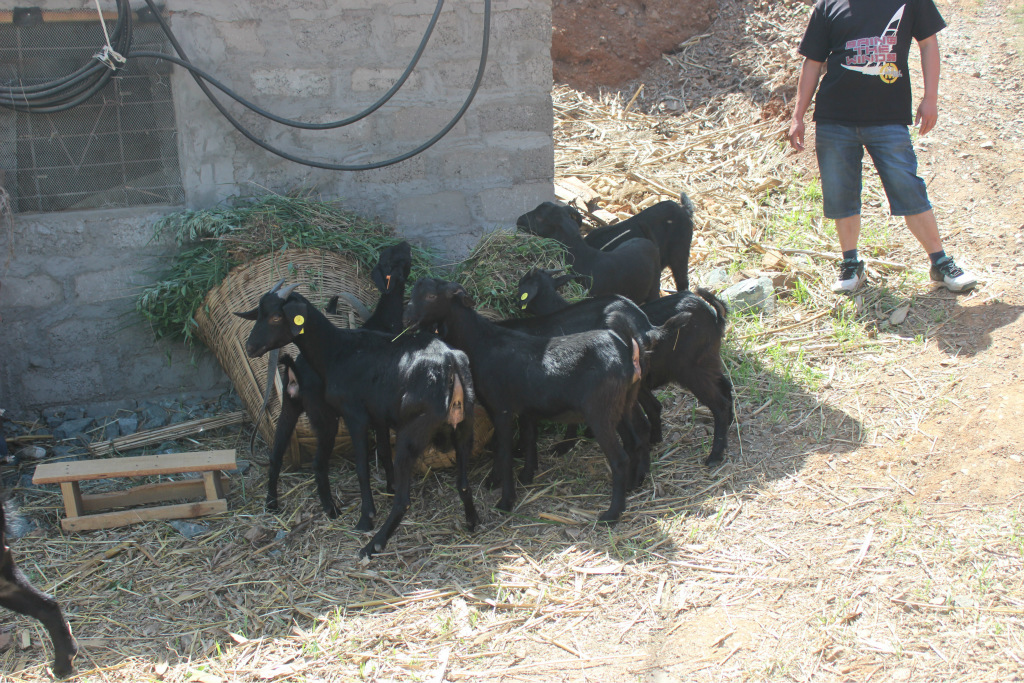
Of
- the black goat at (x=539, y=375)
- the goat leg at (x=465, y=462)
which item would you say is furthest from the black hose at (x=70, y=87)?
the goat leg at (x=465, y=462)

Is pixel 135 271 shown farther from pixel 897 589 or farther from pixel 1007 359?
pixel 1007 359

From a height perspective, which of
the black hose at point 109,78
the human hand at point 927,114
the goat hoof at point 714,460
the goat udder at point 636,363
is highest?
the black hose at point 109,78

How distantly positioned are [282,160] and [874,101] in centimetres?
462

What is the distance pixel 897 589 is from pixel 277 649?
2880mm

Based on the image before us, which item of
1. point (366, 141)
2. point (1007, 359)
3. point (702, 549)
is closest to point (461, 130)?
point (366, 141)

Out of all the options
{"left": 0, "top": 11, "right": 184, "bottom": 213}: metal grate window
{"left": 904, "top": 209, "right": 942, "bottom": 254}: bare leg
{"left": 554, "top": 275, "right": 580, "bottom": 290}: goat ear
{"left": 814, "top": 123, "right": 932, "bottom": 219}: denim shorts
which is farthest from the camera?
{"left": 904, "top": 209, "right": 942, "bottom": 254}: bare leg

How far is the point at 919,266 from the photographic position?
23.8 ft

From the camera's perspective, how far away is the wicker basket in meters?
5.18

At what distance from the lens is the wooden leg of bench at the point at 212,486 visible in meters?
4.86

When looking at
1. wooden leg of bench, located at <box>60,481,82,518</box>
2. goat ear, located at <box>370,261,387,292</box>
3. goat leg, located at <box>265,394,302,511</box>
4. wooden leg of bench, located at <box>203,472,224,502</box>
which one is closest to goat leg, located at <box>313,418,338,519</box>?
goat leg, located at <box>265,394,302,511</box>

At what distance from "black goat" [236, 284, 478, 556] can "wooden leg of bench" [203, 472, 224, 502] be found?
0.63 meters

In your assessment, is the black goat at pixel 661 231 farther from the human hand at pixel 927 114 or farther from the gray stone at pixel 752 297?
the human hand at pixel 927 114

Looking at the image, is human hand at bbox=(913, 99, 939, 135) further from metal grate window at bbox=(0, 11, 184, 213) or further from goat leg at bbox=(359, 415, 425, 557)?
metal grate window at bbox=(0, 11, 184, 213)

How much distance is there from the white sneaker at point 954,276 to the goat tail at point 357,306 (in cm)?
464
